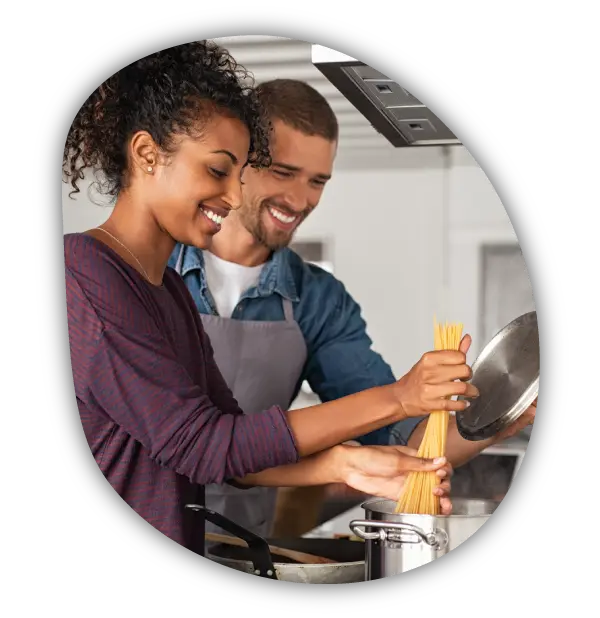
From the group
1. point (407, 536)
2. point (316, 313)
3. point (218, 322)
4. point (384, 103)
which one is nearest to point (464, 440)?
point (407, 536)

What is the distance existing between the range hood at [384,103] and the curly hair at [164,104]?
0.48 feet

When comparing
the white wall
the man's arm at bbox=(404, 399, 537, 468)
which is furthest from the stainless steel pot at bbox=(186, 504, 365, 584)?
the white wall

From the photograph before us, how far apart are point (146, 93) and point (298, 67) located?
27 centimetres

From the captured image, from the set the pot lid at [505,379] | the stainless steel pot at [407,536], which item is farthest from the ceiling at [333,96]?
the stainless steel pot at [407,536]

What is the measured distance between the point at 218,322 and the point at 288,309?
13 centimetres

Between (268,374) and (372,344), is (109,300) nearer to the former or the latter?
(268,374)

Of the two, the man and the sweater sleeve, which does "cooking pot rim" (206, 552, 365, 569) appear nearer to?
the man

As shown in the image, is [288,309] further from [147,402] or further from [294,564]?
[294,564]

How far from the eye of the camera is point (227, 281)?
2062mm

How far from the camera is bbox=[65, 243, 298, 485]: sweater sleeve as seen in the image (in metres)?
1.89

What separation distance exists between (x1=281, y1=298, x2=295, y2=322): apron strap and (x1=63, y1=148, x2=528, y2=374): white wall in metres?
0.13

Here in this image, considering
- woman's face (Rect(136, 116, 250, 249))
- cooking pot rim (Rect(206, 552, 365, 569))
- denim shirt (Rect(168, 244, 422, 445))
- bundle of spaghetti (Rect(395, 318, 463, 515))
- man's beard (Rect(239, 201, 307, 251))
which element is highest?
woman's face (Rect(136, 116, 250, 249))

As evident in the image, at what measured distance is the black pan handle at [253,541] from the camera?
6.63 feet

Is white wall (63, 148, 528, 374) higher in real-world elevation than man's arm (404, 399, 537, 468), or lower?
higher
